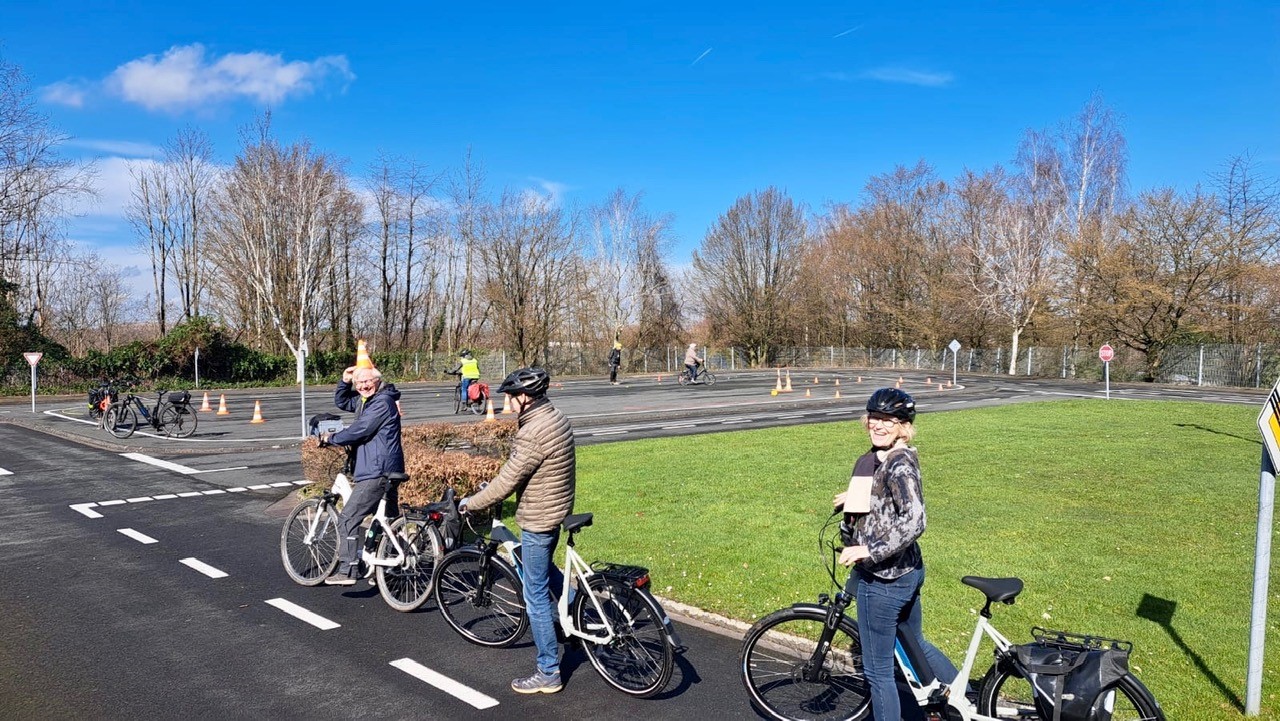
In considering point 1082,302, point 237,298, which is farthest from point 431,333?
point 1082,302

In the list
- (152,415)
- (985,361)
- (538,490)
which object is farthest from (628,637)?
(985,361)

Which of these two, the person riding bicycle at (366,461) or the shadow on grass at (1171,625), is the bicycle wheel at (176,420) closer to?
the person riding bicycle at (366,461)

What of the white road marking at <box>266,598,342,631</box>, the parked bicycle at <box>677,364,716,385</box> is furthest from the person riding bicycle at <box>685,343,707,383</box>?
the white road marking at <box>266,598,342,631</box>

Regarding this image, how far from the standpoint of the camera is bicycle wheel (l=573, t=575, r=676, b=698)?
4598mm

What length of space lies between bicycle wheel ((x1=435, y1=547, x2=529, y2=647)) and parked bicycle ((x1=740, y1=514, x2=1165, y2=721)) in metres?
1.86

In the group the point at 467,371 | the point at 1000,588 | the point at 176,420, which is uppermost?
the point at 467,371

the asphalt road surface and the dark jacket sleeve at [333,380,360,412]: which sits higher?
the dark jacket sleeve at [333,380,360,412]

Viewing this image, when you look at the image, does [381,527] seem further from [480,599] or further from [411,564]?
[480,599]

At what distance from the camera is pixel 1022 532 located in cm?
841

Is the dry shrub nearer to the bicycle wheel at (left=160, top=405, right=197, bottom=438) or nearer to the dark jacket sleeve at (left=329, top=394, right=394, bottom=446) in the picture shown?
the dark jacket sleeve at (left=329, top=394, right=394, bottom=446)

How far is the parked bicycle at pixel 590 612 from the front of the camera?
4.63 m

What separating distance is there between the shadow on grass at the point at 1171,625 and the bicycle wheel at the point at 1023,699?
1.21 metres

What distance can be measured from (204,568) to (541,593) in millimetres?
4538

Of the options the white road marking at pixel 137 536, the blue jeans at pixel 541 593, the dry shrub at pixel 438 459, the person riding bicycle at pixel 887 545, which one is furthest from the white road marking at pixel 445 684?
the white road marking at pixel 137 536
